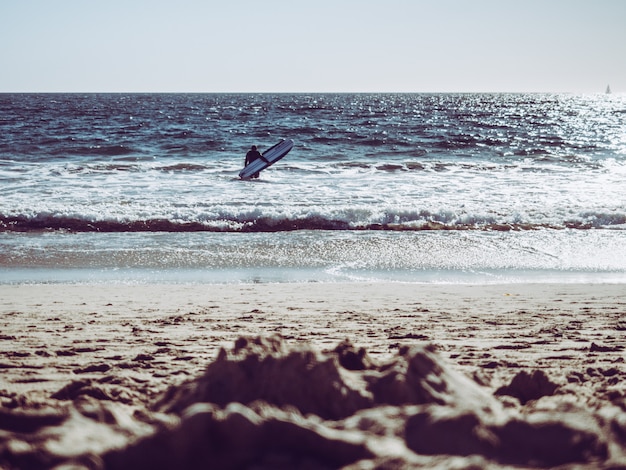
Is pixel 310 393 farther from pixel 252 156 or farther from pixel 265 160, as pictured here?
pixel 265 160

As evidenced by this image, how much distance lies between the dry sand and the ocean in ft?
9.25

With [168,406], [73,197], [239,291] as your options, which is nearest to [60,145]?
[73,197]

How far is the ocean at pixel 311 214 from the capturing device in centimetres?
798

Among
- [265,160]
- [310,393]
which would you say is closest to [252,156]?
[265,160]

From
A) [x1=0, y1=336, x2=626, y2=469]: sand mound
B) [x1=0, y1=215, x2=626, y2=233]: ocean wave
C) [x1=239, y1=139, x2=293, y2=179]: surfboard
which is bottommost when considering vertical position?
[x1=0, y1=215, x2=626, y2=233]: ocean wave

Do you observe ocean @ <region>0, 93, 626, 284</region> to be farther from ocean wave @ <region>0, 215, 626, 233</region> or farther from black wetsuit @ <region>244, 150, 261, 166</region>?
black wetsuit @ <region>244, 150, 261, 166</region>

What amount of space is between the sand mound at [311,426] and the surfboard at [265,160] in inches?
596

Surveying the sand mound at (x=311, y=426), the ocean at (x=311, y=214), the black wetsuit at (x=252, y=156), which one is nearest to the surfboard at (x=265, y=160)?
the black wetsuit at (x=252, y=156)

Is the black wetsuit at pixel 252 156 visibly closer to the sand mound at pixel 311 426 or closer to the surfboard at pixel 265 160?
the surfboard at pixel 265 160

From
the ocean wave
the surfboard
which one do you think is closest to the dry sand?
the ocean wave

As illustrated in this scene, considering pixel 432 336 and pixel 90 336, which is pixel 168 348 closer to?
pixel 90 336

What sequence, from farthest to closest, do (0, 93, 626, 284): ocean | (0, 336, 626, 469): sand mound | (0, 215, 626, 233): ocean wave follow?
(0, 215, 626, 233): ocean wave < (0, 93, 626, 284): ocean < (0, 336, 626, 469): sand mound

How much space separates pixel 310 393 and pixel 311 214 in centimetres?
932

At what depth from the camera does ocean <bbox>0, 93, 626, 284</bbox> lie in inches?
314
